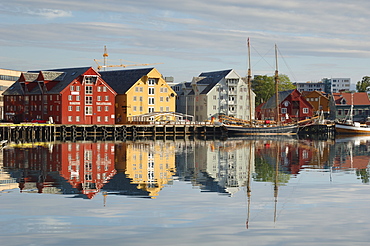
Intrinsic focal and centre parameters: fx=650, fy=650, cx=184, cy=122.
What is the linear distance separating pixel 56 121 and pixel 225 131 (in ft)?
98.3

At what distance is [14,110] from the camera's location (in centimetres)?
11525

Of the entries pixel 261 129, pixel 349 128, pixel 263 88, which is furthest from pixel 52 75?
pixel 263 88

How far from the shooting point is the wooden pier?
9338 centimetres

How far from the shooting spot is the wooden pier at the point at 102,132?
93.4m

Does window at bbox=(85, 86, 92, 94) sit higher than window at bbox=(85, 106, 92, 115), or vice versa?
window at bbox=(85, 86, 92, 94)

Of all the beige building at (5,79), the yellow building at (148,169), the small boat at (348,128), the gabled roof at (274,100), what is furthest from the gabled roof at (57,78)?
the small boat at (348,128)

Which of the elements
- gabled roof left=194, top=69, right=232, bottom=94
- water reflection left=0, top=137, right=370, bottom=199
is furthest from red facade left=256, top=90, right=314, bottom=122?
water reflection left=0, top=137, right=370, bottom=199

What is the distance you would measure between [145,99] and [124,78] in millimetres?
6351

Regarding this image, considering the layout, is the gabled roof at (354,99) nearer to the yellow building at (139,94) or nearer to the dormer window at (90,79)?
the yellow building at (139,94)

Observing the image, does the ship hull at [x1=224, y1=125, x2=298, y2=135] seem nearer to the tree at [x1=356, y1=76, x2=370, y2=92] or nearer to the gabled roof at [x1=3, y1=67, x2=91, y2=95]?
the gabled roof at [x1=3, y1=67, x2=91, y2=95]

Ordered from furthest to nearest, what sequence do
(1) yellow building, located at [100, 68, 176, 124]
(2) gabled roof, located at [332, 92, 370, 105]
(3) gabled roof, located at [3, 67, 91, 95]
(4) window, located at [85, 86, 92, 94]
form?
(2) gabled roof, located at [332, 92, 370, 105] → (1) yellow building, located at [100, 68, 176, 124] → (4) window, located at [85, 86, 92, 94] → (3) gabled roof, located at [3, 67, 91, 95]

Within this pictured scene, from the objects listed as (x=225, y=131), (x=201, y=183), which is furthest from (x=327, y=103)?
(x=201, y=183)

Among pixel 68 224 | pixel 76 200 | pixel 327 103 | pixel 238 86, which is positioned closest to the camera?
pixel 68 224

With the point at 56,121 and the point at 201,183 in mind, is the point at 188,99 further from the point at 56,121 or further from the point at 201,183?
the point at 201,183
